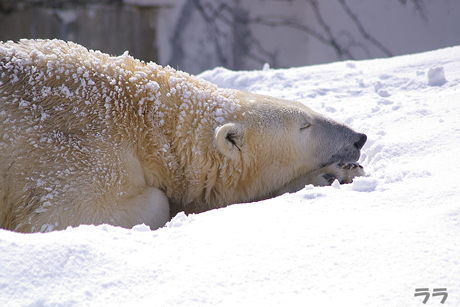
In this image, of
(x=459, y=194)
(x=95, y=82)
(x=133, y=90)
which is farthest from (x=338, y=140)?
(x=95, y=82)

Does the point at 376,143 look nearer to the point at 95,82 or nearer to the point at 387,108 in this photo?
the point at 387,108

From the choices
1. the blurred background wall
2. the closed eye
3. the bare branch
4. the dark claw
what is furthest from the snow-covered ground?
the bare branch

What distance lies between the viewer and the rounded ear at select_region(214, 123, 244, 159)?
2221mm

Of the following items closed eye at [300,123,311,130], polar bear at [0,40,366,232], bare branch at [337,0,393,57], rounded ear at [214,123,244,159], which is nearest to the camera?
polar bear at [0,40,366,232]

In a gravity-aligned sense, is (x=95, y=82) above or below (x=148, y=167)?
above

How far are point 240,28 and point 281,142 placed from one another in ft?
20.8

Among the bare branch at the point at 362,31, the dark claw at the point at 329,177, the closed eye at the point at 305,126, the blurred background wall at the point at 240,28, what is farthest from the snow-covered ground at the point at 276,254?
the bare branch at the point at 362,31

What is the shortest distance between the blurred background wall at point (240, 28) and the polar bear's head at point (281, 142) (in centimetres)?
517

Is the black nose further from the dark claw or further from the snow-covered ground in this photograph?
the snow-covered ground

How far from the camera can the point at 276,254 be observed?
4.25ft

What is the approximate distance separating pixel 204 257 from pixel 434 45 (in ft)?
21.9

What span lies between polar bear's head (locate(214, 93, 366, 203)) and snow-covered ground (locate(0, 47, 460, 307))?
2.00 ft

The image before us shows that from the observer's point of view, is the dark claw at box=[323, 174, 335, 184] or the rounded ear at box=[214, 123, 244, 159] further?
the dark claw at box=[323, 174, 335, 184]

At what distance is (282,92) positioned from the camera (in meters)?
3.67
